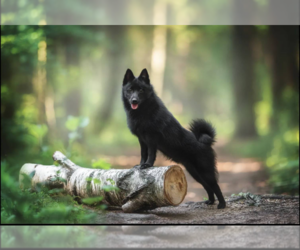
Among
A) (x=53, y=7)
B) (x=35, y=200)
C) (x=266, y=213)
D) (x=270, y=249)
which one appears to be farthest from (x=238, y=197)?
(x=53, y=7)

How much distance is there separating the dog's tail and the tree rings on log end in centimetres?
51

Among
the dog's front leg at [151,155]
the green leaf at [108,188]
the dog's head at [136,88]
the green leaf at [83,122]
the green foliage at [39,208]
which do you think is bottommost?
the green foliage at [39,208]

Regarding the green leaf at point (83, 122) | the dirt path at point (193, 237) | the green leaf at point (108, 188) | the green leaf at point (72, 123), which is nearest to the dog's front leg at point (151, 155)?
the green leaf at point (108, 188)

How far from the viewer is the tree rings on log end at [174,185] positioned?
117 inches

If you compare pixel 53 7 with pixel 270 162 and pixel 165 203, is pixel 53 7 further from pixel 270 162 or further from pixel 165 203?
pixel 270 162

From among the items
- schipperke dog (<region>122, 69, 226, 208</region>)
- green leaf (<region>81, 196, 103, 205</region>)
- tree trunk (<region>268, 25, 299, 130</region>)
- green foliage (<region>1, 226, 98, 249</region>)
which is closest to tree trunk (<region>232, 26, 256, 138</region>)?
tree trunk (<region>268, 25, 299, 130</region>)

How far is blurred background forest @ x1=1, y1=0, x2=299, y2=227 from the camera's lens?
4262 millimetres

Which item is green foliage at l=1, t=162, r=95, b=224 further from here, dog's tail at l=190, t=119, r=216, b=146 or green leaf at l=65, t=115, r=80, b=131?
green leaf at l=65, t=115, r=80, b=131

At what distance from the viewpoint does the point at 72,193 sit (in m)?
3.43

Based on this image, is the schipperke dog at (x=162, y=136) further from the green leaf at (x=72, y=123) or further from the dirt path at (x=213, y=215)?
the green leaf at (x=72, y=123)

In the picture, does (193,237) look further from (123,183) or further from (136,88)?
(136,88)

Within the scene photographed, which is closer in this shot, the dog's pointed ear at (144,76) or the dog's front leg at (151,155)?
the dog's front leg at (151,155)

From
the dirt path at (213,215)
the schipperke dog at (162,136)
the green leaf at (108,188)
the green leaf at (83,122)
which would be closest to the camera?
the green leaf at (108,188)

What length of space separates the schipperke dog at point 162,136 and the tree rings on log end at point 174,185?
29cm
